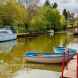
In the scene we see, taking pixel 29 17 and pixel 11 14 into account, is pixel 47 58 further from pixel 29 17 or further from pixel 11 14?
pixel 29 17

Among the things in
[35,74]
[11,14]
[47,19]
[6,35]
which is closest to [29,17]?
[47,19]

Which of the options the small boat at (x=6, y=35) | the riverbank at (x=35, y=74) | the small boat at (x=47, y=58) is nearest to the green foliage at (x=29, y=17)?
the small boat at (x=6, y=35)

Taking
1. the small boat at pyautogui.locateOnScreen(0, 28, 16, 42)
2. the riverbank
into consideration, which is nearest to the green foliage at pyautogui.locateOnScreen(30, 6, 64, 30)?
the small boat at pyautogui.locateOnScreen(0, 28, 16, 42)

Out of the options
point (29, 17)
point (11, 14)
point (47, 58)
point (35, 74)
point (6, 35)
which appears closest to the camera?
point (35, 74)

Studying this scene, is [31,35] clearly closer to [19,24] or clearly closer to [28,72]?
[19,24]

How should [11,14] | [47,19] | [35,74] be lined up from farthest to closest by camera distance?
[47,19], [11,14], [35,74]

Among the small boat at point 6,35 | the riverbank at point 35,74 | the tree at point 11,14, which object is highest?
the tree at point 11,14

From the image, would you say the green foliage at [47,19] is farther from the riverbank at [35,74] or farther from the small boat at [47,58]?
the riverbank at [35,74]

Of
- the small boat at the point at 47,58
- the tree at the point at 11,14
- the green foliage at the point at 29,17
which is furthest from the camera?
the green foliage at the point at 29,17

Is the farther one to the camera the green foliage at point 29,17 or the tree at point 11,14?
the green foliage at point 29,17

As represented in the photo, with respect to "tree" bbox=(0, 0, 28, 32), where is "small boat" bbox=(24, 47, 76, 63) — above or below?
below

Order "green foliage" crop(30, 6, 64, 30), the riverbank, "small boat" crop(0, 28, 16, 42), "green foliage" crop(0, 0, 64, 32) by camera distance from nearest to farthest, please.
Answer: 1. the riverbank
2. "small boat" crop(0, 28, 16, 42)
3. "green foliage" crop(0, 0, 64, 32)
4. "green foliage" crop(30, 6, 64, 30)

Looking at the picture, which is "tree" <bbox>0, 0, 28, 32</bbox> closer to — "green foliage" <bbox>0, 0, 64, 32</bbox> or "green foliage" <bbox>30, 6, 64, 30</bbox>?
"green foliage" <bbox>0, 0, 64, 32</bbox>

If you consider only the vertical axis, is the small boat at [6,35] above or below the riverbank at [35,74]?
below
